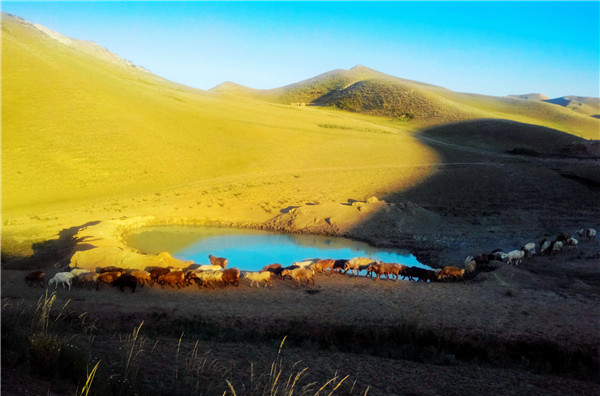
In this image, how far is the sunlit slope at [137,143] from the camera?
111ft

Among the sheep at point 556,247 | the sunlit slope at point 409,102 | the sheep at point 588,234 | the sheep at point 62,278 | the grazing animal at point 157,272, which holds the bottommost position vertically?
the sheep at point 62,278

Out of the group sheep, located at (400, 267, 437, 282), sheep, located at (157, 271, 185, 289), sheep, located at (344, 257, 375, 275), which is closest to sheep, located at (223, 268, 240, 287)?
sheep, located at (157, 271, 185, 289)

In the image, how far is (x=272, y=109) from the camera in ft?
242

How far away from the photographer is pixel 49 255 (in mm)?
18172

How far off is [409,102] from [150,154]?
208 feet

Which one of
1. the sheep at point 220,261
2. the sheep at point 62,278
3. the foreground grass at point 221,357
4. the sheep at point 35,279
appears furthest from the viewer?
Result: the sheep at point 220,261

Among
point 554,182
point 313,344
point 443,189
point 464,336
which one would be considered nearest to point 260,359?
point 313,344

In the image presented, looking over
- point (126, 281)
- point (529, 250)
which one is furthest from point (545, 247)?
point (126, 281)

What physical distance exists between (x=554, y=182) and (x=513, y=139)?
2953cm

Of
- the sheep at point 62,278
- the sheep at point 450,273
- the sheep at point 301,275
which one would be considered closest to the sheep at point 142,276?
the sheep at point 62,278

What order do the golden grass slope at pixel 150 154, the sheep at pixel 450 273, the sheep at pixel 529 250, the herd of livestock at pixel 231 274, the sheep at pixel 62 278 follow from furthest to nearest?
the golden grass slope at pixel 150 154
the sheep at pixel 529 250
the sheep at pixel 450 273
the herd of livestock at pixel 231 274
the sheep at pixel 62 278

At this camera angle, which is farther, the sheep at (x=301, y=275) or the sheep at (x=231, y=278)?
the sheep at (x=301, y=275)

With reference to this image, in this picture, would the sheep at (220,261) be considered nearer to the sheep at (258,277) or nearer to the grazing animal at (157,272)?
the sheep at (258,277)

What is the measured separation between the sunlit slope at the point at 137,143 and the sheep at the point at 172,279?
18.9m
